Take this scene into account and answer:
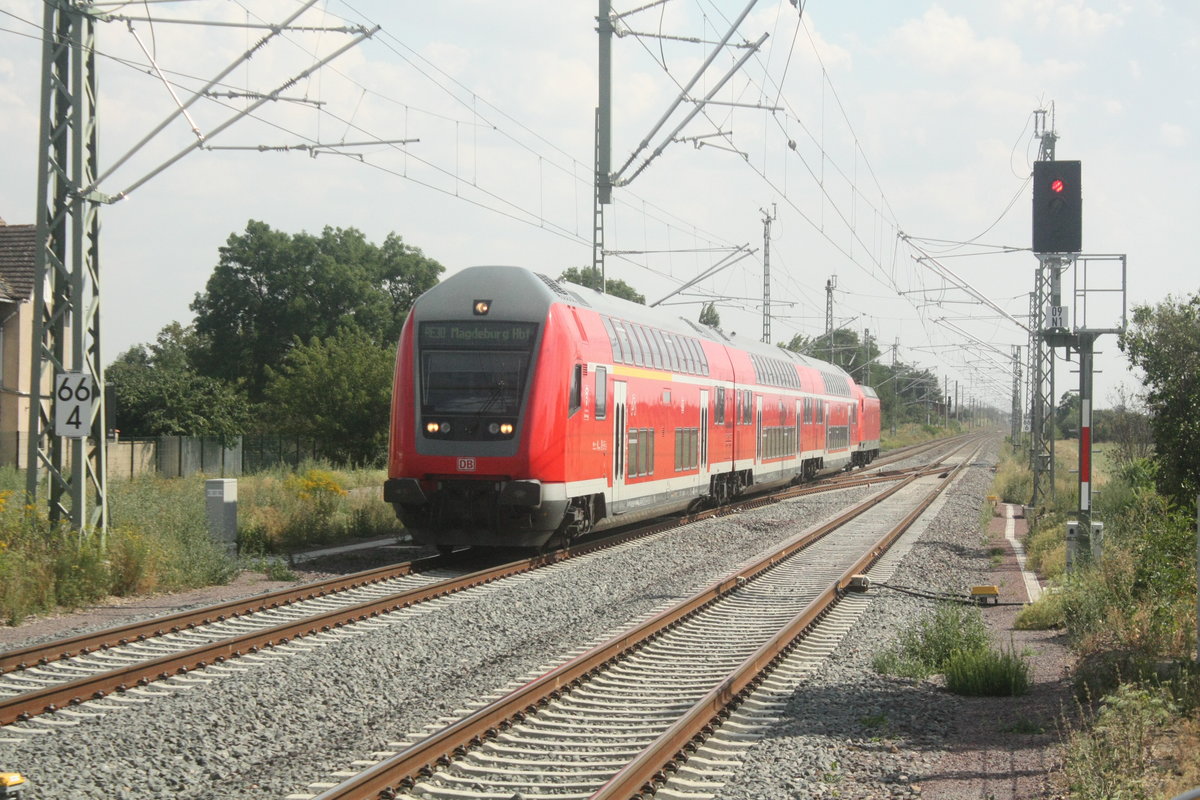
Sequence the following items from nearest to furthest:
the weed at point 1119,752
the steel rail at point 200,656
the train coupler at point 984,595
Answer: the weed at point 1119,752 < the steel rail at point 200,656 < the train coupler at point 984,595

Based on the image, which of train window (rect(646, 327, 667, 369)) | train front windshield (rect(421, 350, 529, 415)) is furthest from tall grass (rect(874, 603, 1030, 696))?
train window (rect(646, 327, 667, 369))

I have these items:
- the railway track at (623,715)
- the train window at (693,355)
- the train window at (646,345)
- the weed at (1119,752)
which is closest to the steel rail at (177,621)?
the railway track at (623,715)

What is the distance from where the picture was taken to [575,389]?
17125mm

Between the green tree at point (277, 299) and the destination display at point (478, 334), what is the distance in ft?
164

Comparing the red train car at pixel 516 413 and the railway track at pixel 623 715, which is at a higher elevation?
the red train car at pixel 516 413

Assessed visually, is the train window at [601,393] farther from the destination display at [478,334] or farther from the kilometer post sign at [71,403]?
the kilometer post sign at [71,403]

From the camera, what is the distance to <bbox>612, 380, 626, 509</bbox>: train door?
18875mm

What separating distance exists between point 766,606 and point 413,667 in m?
5.21

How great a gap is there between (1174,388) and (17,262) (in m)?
33.2

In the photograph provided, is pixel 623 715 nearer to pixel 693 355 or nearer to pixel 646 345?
pixel 646 345

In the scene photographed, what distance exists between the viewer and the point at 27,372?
35812mm

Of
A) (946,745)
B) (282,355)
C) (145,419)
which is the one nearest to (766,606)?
(946,745)

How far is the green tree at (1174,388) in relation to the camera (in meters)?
13.1

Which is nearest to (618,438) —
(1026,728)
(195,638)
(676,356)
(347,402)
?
(676,356)
